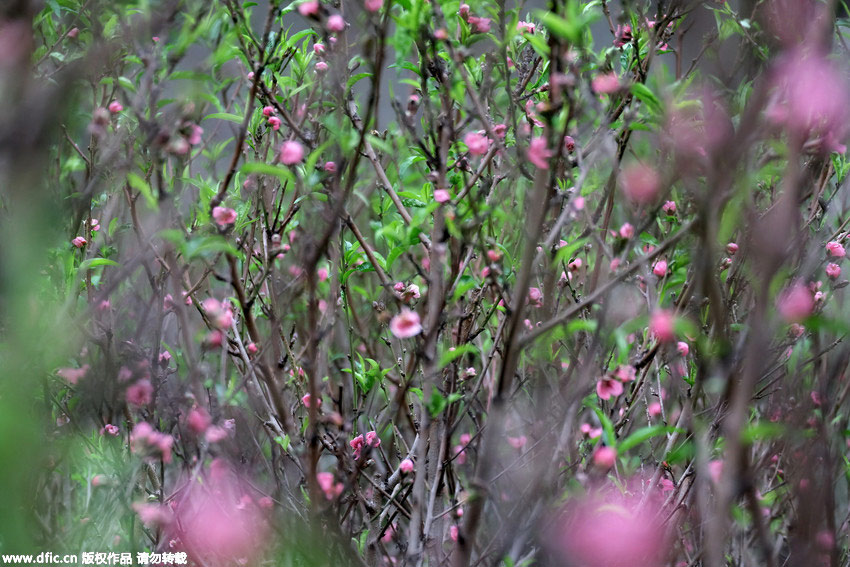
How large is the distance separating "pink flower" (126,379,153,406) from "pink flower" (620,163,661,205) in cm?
104

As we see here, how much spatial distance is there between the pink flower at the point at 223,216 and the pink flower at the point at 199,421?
357 mm

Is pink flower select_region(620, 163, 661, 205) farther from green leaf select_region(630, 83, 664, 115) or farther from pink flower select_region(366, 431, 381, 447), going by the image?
pink flower select_region(366, 431, 381, 447)

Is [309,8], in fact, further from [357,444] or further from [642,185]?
[357,444]

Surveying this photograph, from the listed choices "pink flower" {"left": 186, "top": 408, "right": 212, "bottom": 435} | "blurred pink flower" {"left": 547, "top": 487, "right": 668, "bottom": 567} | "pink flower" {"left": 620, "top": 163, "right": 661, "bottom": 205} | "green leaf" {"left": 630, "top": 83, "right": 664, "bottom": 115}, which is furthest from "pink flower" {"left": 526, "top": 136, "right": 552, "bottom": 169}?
"pink flower" {"left": 186, "top": 408, "right": 212, "bottom": 435}

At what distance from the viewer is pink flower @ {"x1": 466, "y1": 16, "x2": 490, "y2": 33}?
1521 millimetres

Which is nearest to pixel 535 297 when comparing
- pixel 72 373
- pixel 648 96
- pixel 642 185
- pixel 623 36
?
pixel 642 185

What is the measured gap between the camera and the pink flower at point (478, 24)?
1.52 meters

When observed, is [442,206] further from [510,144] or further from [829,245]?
[829,245]

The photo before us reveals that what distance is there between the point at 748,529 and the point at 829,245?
2.78 ft

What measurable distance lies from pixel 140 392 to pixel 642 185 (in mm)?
1092

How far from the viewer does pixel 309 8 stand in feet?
3.97

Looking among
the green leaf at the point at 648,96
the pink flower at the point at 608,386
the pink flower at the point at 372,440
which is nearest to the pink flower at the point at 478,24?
the green leaf at the point at 648,96

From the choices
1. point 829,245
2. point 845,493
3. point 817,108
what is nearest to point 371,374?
point 817,108

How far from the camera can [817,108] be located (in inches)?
43.9
